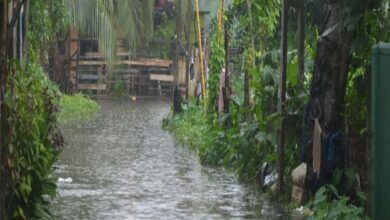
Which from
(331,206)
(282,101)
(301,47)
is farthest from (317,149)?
(301,47)

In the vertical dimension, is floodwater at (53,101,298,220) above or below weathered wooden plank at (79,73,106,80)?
below

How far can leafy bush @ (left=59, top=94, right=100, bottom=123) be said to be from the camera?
30.2 metres

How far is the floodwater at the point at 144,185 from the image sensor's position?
12328 millimetres

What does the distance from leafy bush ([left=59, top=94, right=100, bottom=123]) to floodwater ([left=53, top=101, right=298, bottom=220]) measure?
5630mm

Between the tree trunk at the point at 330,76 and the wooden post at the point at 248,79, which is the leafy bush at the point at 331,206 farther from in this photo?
the wooden post at the point at 248,79

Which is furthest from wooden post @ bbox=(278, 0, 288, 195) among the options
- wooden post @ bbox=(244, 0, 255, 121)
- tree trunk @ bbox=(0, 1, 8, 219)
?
tree trunk @ bbox=(0, 1, 8, 219)

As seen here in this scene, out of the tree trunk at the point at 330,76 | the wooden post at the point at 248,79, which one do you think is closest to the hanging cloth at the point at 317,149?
the tree trunk at the point at 330,76

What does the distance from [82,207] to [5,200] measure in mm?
3421

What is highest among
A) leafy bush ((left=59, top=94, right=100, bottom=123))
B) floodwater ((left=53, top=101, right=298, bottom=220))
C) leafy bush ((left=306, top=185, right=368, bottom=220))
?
leafy bush ((left=306, top=185, right=368, bottom=220))

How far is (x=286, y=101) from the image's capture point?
13.7m

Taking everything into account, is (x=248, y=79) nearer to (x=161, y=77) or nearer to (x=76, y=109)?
(x=76, y=109)

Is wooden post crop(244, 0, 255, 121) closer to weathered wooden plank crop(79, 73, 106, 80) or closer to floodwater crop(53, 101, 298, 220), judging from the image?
floodwater crop(53, 101, 298, 220)

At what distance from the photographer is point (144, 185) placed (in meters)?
14.9

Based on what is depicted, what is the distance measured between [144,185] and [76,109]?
58.6 ft
